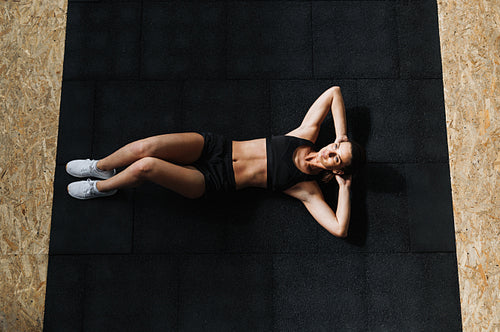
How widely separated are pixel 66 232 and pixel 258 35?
188cm

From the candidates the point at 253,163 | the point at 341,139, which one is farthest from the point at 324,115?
the point at 253,163

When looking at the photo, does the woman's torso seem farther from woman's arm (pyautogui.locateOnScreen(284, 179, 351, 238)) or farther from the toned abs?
woman's arm (pyautogui.locateOnScreen(284, 179, 351, 238))

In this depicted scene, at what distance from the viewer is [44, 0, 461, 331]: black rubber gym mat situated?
8.14 ft

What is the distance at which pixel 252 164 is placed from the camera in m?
2.47

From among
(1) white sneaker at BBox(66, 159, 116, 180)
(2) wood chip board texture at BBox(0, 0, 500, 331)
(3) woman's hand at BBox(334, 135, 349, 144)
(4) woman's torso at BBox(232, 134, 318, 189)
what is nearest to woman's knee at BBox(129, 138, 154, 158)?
(1) white sneaker at BBox(66, 159, 116, 180)

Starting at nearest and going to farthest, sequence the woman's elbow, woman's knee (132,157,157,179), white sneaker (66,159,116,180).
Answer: woman's knee (132,157,157,179)
the woman's elbow
white sneaker (66,159,116,180)

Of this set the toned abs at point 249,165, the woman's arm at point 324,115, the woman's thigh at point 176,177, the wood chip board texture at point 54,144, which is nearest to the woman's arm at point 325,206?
the toned abs at point 249,165

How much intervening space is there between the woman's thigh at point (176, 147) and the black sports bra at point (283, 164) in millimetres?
452

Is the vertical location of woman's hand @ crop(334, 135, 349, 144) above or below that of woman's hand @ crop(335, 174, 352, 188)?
above

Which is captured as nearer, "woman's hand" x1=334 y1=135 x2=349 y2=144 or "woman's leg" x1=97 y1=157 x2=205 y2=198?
"woman's leg" x1=97 y1=157 x2=205 y2=198

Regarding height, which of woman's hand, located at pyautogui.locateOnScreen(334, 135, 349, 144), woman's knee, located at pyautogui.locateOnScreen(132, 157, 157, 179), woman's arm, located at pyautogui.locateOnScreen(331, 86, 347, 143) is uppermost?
woman's arm, located at pyautogui.locateOnScreen(331, 86, 347, 143)

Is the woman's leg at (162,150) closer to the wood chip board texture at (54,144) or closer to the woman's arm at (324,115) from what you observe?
the wood chip board texture at (54,144)

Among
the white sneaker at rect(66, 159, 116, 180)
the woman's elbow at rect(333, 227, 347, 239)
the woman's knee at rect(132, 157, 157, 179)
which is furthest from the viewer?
the white sneaker at rect(66, 159, 116, 180)

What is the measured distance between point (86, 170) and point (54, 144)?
0.37 m
